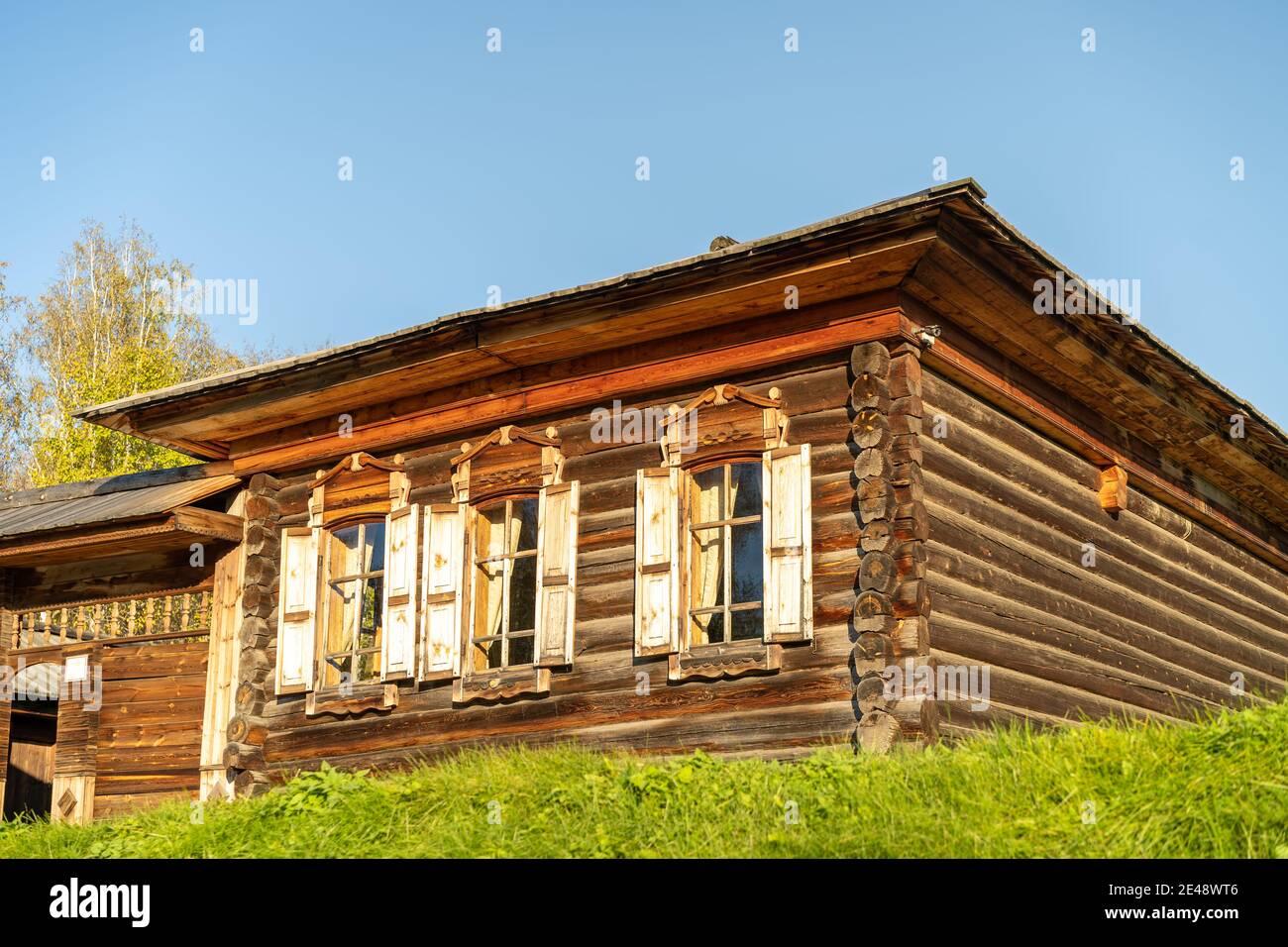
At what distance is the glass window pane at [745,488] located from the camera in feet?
34.0

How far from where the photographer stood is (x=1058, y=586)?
37.6 ft

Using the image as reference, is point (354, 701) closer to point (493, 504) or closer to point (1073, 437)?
point (493, 504)

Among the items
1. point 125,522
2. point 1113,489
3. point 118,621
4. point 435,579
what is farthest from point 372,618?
point 118,621

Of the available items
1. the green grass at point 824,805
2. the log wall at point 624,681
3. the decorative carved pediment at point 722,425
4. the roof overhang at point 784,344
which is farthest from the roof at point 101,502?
the decorative carved pediment at point 722,425

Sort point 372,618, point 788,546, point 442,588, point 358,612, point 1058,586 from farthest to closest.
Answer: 1. point 372,618
2. point 358,612
3. point 442,588
4. point 1058,586
5. point 788,546

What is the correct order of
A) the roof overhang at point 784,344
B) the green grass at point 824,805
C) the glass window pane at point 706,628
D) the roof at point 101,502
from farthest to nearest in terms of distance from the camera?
the roof at point 101,502 < the glass window pane at point 706,628 < the roof overhang at point 784,344 < the green grass at point 824,805

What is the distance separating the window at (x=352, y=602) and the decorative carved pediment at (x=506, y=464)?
114cm

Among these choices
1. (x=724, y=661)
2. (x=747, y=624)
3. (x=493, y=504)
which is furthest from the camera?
(x=493, y=504)

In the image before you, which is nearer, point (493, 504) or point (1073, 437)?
point (493, 504)

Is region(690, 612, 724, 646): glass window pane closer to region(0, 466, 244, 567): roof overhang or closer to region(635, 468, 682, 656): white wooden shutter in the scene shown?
region(635, 468, 682, 656): white wooden shutter

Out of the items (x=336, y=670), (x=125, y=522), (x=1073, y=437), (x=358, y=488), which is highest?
(x=1073, y=437)

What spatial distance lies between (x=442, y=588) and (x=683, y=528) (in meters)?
2.26

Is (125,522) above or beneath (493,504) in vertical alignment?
above

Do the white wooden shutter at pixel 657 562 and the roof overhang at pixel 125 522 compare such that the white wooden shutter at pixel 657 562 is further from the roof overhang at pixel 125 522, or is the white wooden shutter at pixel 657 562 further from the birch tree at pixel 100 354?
the birch tree at pixel 100 354
